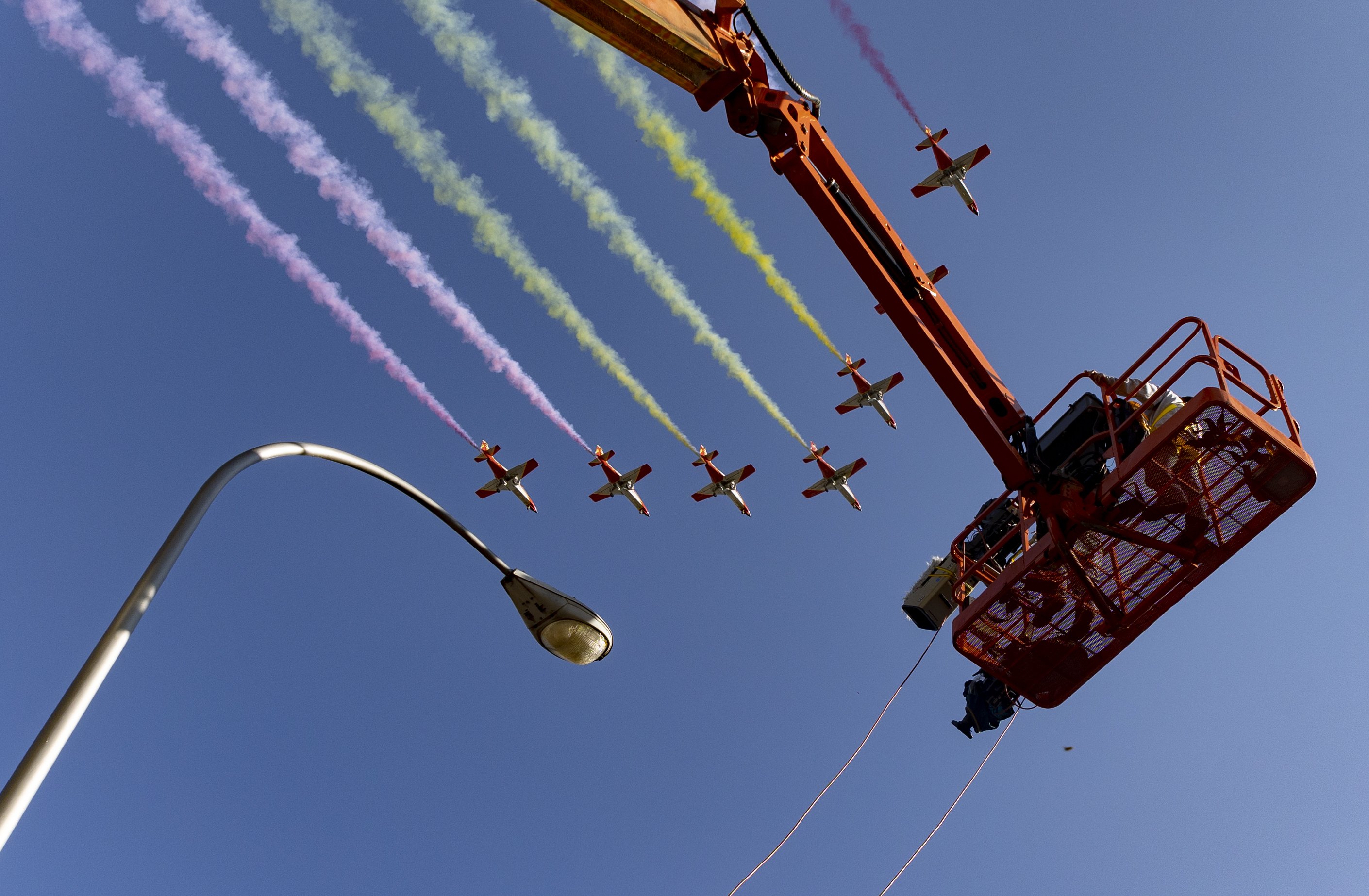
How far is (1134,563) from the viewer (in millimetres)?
16500

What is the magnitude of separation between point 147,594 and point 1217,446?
44.4 ft

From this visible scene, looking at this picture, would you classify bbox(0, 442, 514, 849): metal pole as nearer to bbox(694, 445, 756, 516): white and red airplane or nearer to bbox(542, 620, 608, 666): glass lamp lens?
bbox(542, 620, 608, 666): glass lamp lens

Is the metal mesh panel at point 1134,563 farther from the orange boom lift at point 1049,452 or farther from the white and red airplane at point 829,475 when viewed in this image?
the white and red airplane at point 829,475

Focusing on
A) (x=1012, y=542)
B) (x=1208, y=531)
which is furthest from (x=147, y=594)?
(x=1012, y=542)

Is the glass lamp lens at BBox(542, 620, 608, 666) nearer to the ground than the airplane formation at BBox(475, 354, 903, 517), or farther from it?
nearer to the ground

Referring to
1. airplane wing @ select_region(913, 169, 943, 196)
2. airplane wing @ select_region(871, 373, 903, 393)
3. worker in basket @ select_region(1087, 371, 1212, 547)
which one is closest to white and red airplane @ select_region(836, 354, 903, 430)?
airplane wing @ select_region(871, 373, 903, 393)

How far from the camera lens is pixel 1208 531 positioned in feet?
51.0

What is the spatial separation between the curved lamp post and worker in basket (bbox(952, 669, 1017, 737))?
15627 mm

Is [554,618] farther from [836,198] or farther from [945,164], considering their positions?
[945,164]

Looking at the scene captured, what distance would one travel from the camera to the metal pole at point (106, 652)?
191 inches

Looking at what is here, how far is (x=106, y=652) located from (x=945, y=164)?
25472mm

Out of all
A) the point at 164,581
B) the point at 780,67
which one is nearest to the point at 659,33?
the point at 780,67

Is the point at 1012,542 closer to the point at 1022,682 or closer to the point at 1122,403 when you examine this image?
the point at 1022,682

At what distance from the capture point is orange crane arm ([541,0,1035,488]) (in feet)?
51.6
